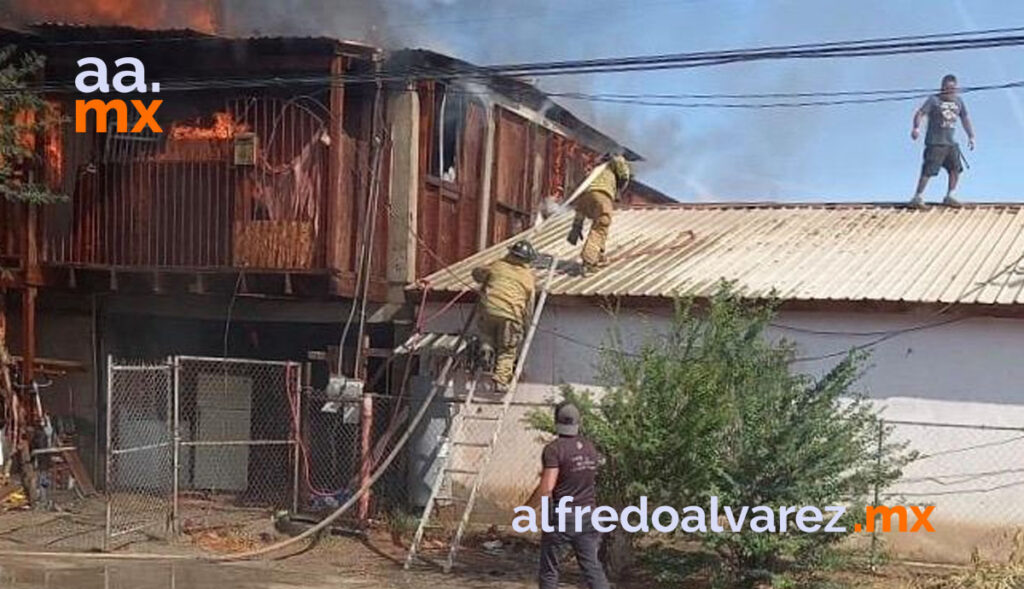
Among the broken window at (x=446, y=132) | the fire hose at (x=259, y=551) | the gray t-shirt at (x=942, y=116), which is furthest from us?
the gray t-shirt at (x=942, y=116)

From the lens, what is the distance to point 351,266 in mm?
13086

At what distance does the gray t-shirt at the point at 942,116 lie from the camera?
1495 centimetres

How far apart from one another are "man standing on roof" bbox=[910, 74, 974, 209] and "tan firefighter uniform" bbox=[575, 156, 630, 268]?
4.54m

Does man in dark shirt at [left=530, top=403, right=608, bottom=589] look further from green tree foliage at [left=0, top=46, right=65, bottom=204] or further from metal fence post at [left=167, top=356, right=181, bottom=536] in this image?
green tree foliage at [left=0, top=46, right=65, bottom=204]

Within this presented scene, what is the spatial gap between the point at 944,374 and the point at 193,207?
8367 millimetres

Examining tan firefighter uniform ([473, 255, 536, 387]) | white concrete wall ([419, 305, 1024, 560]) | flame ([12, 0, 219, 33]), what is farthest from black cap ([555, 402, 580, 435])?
flame ([12, 0, 219, 33])

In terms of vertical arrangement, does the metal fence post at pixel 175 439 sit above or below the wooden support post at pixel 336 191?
below

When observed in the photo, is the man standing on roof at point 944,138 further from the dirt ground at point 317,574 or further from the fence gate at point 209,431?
the fence gate at point 209,431

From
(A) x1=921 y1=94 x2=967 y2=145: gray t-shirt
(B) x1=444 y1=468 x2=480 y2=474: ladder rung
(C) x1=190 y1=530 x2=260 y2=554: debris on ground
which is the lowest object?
(C) x1=190 y1=530 x2=260 y2=554: debris on ground

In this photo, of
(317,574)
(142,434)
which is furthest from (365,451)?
(142,434)

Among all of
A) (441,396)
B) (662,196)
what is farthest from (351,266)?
(662,196)

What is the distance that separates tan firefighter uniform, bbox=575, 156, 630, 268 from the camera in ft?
42.3

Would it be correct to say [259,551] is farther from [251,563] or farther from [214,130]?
[214,130]

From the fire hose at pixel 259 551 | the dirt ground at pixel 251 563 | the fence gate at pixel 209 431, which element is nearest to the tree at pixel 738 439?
the dirt ground at pixel 251 563
